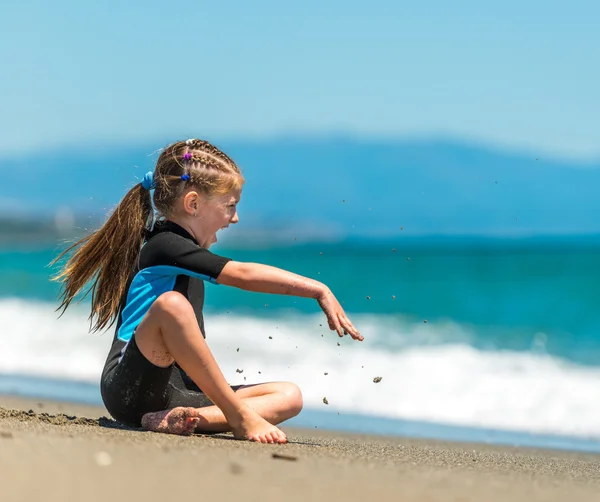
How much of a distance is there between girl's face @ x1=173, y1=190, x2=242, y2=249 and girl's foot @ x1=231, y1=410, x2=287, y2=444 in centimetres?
78

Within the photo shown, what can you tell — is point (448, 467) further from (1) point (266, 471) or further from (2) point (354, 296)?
(2) point (354, 296)

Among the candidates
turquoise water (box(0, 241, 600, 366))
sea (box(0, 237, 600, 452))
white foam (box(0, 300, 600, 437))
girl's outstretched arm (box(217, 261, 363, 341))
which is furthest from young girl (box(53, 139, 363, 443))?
turquoise water (box(0, 241, 600, 366))

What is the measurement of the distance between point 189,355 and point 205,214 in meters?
0.69

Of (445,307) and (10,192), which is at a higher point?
(445,307)

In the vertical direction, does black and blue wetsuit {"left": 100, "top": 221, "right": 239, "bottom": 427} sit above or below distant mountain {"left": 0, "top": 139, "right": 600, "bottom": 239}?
above

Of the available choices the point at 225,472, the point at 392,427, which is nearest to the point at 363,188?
the point at 392,427

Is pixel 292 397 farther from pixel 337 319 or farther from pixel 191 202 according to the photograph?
pixel 191 202

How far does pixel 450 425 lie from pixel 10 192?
10935 cm

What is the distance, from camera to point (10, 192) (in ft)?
359

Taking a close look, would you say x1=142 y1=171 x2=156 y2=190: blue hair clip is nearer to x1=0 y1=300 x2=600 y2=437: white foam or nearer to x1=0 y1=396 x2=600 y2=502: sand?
x1=0 y1=396 x2=600 y2=502: sand

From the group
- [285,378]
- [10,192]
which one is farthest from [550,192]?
[285,378]

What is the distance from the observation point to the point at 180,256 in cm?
365

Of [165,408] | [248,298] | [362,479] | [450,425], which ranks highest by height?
[362,479]

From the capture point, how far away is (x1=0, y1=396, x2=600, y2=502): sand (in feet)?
7.99
